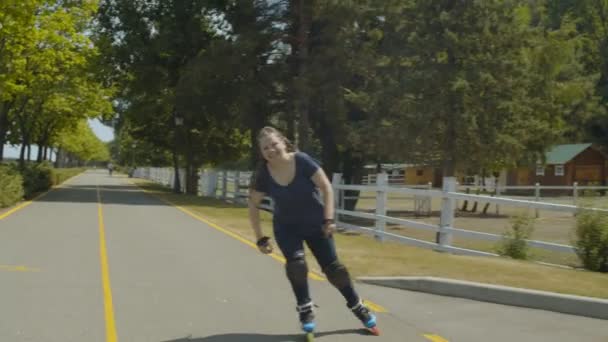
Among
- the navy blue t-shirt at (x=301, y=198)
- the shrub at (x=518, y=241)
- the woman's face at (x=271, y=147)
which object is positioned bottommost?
the shrub at (x=518, y=241)

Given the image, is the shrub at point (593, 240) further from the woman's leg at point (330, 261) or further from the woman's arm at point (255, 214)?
the woman's arm at point (255, 214)

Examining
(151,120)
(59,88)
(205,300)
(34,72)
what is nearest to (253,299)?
(205,300)

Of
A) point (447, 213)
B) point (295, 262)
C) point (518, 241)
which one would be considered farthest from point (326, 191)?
point (447, 213)

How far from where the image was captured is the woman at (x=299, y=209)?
237 inches

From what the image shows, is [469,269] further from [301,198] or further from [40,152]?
[40,152]

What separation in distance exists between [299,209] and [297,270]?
1.64ft

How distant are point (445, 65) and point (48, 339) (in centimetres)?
1963

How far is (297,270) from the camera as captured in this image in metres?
6.08

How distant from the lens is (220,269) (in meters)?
10.4

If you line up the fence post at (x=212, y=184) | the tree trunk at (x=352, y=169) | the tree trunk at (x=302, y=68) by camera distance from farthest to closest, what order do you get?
the fence post at (x=212, y=184)
the tree trunk at (x=352, y=169)
the tree trunk at (x=302, y=68)

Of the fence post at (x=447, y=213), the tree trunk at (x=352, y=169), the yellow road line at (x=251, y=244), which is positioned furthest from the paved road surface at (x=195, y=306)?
the tree trunk at (x=352, y=169)

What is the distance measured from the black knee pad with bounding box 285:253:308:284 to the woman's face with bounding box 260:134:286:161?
84cm

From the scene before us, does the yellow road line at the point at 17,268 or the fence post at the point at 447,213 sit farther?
the fence post at the point at 447,213

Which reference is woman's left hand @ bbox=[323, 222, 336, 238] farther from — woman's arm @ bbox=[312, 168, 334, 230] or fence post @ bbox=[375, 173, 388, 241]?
fence post @ bbox=[375, 173, 388, 241]
